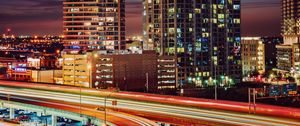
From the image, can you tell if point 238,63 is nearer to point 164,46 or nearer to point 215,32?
point 215,32

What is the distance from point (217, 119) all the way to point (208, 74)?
77.2 metres

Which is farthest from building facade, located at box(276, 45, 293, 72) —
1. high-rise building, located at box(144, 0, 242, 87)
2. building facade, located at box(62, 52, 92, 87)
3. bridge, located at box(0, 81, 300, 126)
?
bridge, located at box(0, 81, 300, 126)

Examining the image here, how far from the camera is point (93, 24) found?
4678 inches

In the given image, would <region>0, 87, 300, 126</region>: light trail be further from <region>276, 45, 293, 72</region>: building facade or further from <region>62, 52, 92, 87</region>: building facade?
<region>276, 45, 293, 72</region>: building facade

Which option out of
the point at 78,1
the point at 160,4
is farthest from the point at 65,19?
the point at 160,4

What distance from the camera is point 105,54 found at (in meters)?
91.8

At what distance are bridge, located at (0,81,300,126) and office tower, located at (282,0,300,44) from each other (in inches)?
4141

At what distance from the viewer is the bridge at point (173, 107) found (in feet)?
104

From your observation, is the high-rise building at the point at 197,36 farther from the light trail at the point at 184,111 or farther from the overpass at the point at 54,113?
the overpass at the point at 54,113

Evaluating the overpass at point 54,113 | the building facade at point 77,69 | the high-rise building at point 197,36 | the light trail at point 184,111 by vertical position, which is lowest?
the overpass at point 54,113

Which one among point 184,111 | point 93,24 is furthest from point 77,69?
point 184,111

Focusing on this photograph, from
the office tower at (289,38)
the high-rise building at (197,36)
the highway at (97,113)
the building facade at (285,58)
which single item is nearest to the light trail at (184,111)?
the highway at (97,113)

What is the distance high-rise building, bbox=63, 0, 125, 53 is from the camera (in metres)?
118

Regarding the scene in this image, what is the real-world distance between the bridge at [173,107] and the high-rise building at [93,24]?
68.1 m
